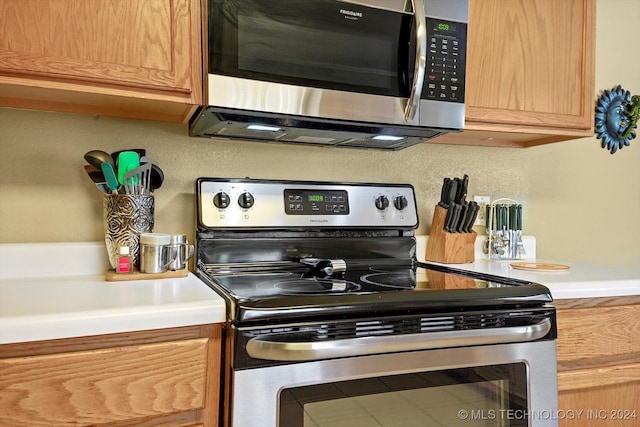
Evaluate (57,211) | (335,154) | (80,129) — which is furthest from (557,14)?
(57,211)

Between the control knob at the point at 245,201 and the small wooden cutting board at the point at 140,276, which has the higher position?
the control knob at the point at 245,201

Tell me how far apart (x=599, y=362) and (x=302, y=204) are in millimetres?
949

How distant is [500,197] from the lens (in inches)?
75.3

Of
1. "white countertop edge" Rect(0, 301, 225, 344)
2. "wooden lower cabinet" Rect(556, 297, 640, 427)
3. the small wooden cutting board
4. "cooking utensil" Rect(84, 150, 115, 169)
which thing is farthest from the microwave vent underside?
"wooden lower cabinet" Rect(556, 297, 640, 427)

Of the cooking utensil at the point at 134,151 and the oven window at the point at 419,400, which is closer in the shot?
the oven window at the point at 419,400

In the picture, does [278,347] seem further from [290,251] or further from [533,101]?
[533,101]

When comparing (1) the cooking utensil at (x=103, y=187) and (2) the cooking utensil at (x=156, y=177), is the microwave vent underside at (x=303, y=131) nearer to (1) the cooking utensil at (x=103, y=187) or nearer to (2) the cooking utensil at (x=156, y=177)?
(2) the cooking utensil at (x=156, y=177)

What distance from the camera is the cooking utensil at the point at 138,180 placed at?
126cm

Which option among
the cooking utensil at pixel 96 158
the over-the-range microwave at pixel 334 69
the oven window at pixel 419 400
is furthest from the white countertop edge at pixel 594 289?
the cooking utensil at pixel 96 158

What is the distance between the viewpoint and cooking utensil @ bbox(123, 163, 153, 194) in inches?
49.7

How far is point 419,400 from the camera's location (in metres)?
1.03

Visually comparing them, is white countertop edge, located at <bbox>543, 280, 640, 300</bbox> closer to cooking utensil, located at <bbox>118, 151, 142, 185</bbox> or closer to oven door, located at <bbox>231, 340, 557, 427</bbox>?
oven door, located at <bbox>231, 340, 557, 427</bbox>

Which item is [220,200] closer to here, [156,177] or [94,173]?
[156,177]

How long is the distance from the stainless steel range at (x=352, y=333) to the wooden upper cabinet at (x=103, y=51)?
1.15ft
